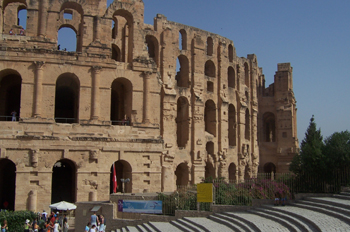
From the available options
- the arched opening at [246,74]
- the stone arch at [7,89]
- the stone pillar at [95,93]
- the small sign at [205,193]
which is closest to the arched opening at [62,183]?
the stone arch at [7,89]

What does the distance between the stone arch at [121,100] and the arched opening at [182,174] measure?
7.25 metres

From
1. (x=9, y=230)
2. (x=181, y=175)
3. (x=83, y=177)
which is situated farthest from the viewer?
(x=181, y=175)

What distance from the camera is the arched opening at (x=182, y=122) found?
110 feet

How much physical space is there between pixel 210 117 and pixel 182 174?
631cm

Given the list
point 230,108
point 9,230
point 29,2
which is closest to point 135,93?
point 29,2

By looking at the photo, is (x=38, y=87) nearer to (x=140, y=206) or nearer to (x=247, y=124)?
(x=140, y=206)

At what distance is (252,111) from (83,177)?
79.2 ft

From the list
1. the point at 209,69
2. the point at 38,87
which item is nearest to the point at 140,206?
the point at 38,87

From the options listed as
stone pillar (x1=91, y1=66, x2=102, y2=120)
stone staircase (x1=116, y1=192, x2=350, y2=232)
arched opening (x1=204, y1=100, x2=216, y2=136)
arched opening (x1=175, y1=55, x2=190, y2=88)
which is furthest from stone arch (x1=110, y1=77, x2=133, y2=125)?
arched opening (x1=204, y1=100, x2=216, y2=136)

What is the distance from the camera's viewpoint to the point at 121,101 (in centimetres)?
2950

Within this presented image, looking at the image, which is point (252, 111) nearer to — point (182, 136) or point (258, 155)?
point (258, 155)

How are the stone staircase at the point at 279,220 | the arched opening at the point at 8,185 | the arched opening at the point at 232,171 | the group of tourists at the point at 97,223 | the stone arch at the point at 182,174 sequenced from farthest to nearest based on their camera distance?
→ 1. the arched opening at the point at 232,171
2. the stone arch at the point at 182,174
3. the arched opening at the point at 8,185
4. the group of tourists at the point at 97,223
5. the stone staircase at the point at 279,220

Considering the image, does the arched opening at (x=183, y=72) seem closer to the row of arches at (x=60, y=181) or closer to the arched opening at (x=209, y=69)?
the arched opening at (x=209, y=69)

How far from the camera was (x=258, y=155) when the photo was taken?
141 feet
